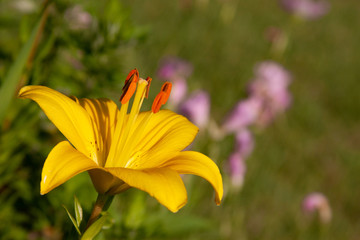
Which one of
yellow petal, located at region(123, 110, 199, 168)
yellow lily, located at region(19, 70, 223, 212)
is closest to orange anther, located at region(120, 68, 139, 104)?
yellow lily, located at region(19, 70, 223, 212)

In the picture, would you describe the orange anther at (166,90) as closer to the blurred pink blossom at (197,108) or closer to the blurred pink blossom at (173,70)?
the blurred pink blossom at (197,108)

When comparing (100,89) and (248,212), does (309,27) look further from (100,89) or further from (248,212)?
(100,89)

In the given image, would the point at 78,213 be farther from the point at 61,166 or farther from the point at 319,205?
the point at 319,205

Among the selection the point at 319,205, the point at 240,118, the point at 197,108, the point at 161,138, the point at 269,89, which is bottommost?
the point at 319,205

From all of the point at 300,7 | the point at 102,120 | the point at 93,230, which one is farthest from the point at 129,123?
the point at 300,7

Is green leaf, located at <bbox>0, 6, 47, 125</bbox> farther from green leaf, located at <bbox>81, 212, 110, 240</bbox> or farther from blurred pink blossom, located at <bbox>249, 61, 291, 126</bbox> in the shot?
blurred pink blossom, located at <bbox>249, 61, 291, 126</bbox>

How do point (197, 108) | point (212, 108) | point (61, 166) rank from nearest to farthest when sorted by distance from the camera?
point (61, 166)
point (197, 108)
point (212, 108)

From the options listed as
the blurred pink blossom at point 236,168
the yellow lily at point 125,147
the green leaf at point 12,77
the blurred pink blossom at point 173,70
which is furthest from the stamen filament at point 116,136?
the blurred pink blossom at point 173,70
